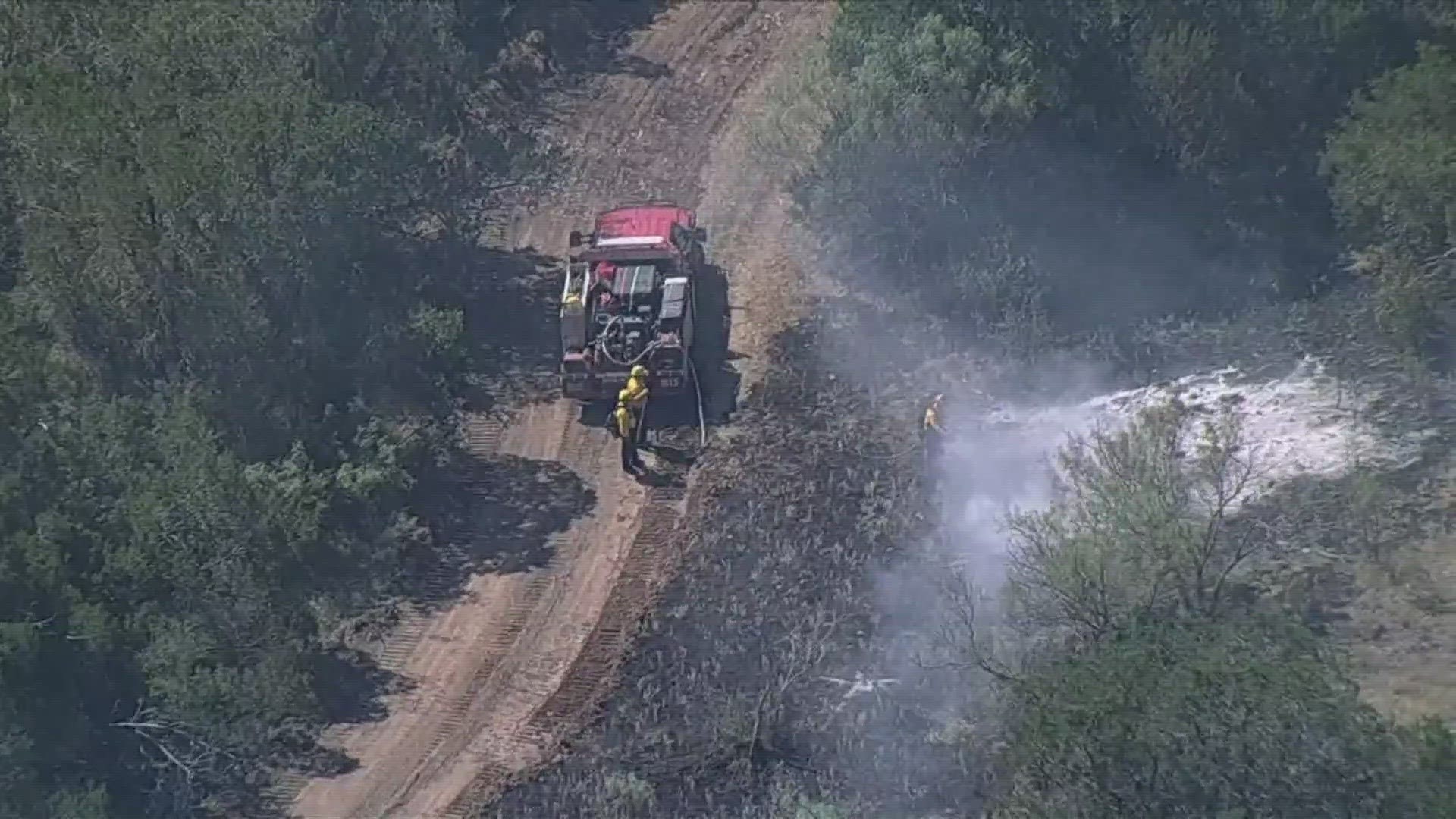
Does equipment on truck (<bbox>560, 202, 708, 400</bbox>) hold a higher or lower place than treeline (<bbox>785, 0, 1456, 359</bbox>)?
lower

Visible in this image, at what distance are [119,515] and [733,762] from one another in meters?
9.91

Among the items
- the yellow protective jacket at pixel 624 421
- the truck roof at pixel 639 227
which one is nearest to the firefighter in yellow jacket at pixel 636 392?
the yellow protective jacket at pixel 624 421

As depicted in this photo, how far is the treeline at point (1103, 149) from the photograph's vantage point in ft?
115

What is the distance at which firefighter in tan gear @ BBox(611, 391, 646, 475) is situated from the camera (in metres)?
31.1

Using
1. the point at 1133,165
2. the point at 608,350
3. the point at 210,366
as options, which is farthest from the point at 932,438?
the point at 210,366

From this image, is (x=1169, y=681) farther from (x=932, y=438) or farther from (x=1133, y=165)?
(x=1133, y=165)

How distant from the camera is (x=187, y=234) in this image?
30.6 m

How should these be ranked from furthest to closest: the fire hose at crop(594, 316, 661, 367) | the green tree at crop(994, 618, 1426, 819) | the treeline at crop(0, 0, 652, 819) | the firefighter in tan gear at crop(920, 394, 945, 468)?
1. the fire hose at crop(594, 316, 661, 367)
2. the firefighter in tan gear at crop(920, 394, 945, 468)
3. the treeline at crop(0, 0, 652, 819)
4. the green tree at crop(994, 618, 1426, 819)

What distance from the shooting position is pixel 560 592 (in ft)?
95.9

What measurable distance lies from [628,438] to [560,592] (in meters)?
3.35

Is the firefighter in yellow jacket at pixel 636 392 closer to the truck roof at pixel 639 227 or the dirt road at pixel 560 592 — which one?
the dirt road at pixel 560 592

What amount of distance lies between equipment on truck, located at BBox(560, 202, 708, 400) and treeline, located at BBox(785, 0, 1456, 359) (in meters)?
4.63

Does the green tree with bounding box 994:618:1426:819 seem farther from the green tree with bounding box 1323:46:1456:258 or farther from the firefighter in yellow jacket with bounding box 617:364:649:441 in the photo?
the green tree with bounding box 1323:46:1456:258

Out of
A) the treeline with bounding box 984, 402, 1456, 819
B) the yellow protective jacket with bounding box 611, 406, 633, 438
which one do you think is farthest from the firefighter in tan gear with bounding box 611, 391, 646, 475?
the treeline with bounding box 984, 402, 1456, 819
